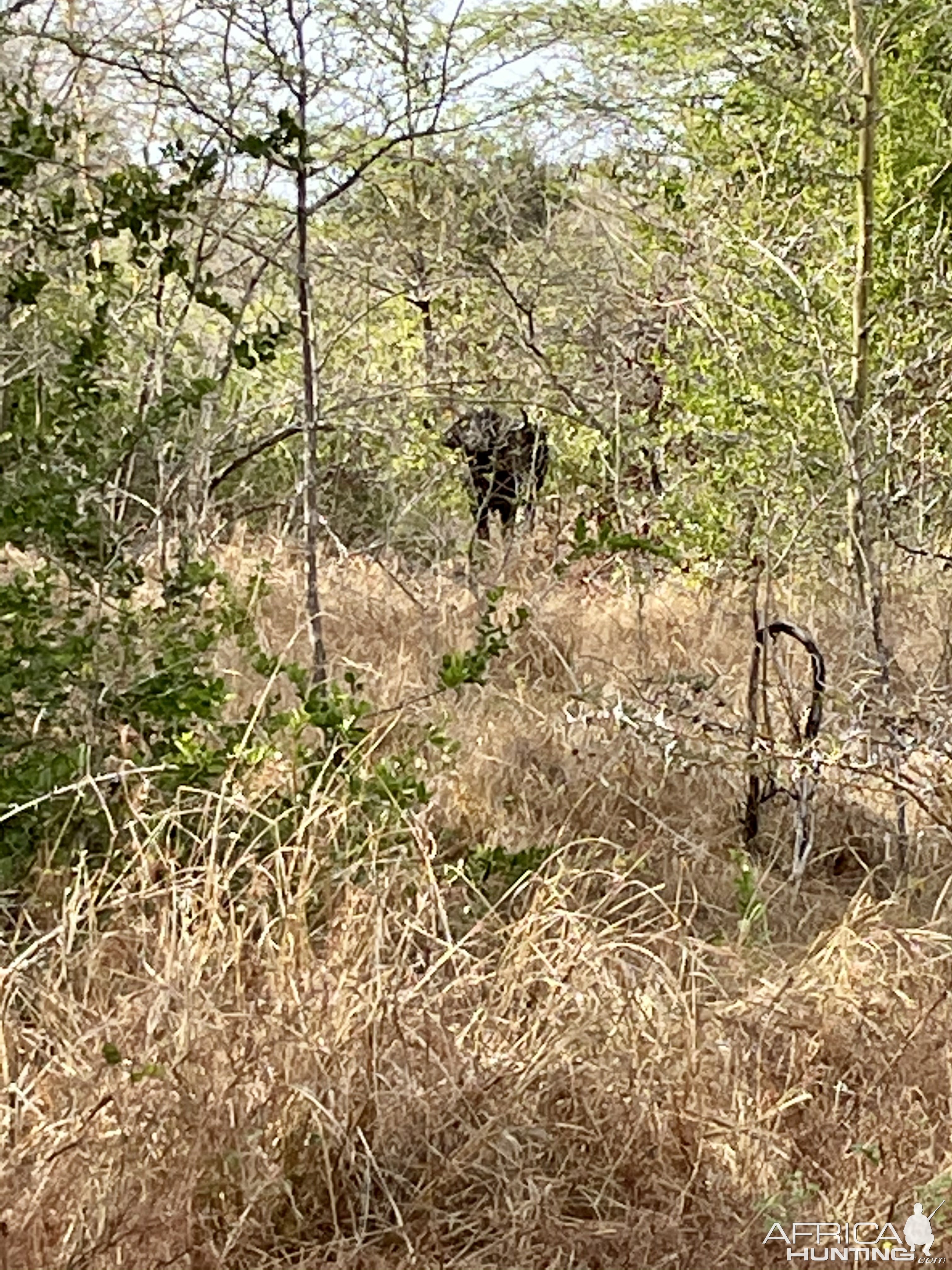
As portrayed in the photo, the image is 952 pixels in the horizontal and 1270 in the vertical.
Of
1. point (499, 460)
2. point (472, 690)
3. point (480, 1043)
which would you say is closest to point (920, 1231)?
point (480, 1043)

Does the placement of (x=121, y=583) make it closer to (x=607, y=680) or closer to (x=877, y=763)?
(x=877, y=763)

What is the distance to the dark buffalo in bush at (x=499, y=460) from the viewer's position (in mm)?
6414

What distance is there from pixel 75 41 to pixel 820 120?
80.6 inches

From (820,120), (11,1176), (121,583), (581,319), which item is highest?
(820,120)

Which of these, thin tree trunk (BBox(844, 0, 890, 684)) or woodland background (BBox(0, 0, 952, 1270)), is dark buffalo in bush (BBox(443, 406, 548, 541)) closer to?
woodland background (BBox(0, 0, 952, 1270))

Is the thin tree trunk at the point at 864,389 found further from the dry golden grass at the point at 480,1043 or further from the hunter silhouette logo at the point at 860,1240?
the hunter silhouette logo at the point at 860,1240

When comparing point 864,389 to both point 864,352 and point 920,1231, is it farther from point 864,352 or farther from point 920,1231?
point 920,1231

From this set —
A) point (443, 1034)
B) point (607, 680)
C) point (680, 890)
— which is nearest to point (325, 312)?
point (607, 680)

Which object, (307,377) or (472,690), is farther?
(472,690)

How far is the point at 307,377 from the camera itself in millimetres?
3527

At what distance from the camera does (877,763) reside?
9.83 feet

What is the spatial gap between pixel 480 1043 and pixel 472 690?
2.27 metres

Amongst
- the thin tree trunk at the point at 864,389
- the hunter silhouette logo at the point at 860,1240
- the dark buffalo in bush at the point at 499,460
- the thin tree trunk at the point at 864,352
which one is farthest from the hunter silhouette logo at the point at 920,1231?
the dark buffalo in bush at the point at 499,460

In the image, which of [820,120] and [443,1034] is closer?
[443,1034]
